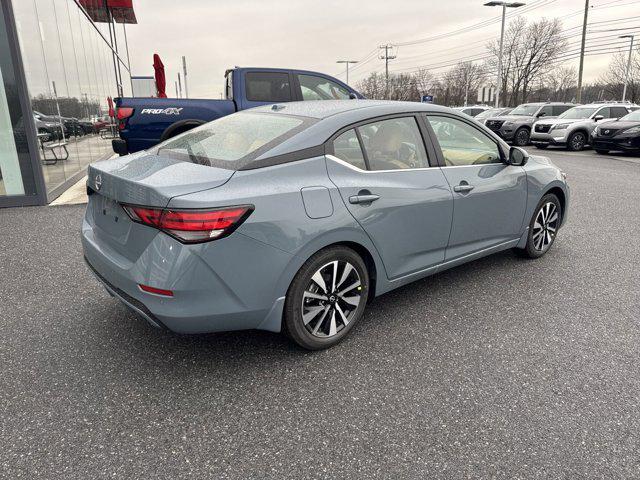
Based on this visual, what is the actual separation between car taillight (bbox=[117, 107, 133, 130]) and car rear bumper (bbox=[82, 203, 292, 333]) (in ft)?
19.5

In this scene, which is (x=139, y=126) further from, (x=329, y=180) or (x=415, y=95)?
(x=415, y=95)

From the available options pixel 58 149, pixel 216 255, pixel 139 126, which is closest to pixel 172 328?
pixel 216 255

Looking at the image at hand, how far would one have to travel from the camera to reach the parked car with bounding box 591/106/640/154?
1519cm

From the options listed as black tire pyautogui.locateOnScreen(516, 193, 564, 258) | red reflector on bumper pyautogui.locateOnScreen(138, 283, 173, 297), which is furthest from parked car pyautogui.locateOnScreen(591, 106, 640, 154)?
red reflector on bumper pyautogui.locateOnScreen(138, 283, 173, 297)

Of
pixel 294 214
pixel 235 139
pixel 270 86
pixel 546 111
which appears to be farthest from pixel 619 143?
pixel 294 214

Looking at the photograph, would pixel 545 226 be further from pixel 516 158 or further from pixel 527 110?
→ pixel 527 110

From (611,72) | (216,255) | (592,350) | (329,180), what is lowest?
(592,350)

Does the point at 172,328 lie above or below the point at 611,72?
below

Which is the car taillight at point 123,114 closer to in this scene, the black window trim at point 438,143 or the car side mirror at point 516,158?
the black window trim at point 438,143

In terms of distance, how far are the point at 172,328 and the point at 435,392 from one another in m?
1.49

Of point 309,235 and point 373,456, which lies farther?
point 309,235

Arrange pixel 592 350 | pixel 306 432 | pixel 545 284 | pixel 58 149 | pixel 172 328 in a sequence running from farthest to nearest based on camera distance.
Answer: pixel 58 149, pixel 545 284, pixel 592 350, pixel 172 328, pixel 306 432

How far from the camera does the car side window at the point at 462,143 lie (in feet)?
12.0

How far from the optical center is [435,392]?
8.64 ft
